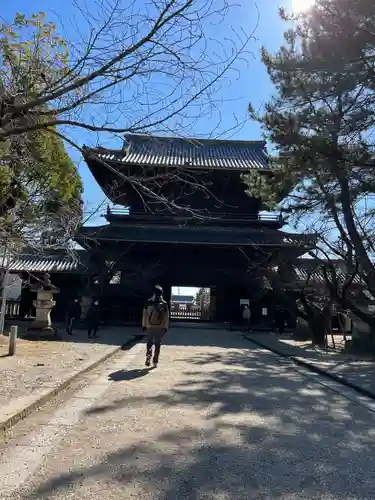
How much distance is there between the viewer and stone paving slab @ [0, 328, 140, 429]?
650cm

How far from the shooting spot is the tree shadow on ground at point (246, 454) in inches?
156

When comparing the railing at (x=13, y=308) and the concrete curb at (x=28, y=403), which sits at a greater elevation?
the railing at (x=13, y=308)

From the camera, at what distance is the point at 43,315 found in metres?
17.3

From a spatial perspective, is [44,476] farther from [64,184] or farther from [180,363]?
[180,363]

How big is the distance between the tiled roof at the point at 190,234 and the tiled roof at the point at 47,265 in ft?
10.4

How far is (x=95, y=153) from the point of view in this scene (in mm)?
5180

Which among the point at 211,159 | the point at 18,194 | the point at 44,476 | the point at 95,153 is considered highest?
the point at 211,159

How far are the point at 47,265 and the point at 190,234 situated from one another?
379 inches

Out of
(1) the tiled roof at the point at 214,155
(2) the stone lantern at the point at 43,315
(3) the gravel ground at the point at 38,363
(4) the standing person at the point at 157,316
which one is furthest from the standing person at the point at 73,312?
(4) the standing person at the point at 157,316

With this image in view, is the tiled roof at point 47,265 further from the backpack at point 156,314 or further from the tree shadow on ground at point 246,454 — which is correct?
the tree shadow on ground at point 246,454

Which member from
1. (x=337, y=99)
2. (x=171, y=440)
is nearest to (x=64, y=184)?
(x=171, y=440)

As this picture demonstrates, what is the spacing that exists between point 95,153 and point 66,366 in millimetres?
6481

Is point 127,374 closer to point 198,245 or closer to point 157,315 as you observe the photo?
point 157,315

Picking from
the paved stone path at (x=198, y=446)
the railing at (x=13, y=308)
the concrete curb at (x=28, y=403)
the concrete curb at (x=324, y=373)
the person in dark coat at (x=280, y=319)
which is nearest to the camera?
the paved stone path at (x=198, y=446)
